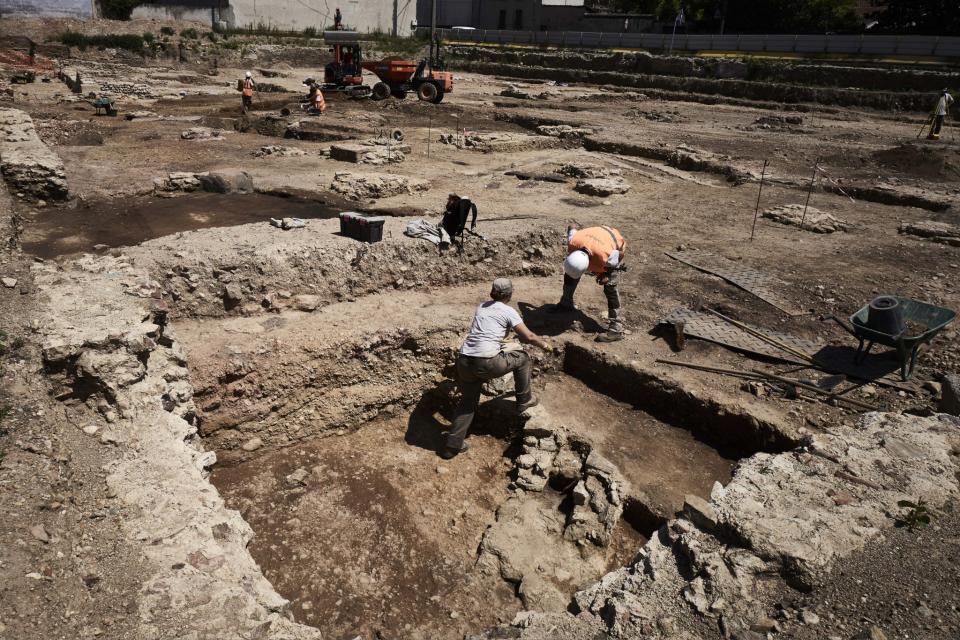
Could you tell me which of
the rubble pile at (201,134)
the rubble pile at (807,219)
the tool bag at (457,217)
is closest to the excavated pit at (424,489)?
the tool bag at (457,217)

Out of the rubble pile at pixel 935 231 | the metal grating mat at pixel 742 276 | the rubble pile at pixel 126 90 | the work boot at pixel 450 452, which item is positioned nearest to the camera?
the work boot at pixel 450 452

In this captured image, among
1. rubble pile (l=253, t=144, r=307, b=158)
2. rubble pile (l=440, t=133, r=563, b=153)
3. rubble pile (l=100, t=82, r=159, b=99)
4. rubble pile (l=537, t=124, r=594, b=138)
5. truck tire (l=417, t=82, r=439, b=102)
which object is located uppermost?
truck tire (l=417, t=82, r=439, b=102)

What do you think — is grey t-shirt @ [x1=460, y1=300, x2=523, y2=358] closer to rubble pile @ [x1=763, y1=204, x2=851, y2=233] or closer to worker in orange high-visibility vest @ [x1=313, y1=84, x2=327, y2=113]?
rubble pile @ [x1=763, y1=204, x2=851, y2=233]

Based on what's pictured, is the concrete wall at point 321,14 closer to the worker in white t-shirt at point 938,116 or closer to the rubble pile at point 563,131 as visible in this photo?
the rubble pile at point 563,131

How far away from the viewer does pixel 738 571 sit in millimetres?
3469

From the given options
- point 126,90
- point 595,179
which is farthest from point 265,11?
point 595,179

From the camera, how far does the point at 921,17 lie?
35.9 metres

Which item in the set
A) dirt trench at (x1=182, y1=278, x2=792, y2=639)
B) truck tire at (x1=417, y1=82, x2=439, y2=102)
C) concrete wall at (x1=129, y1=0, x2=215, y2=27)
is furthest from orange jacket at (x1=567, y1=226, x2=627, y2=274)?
concrete wall at (x1=129, y1=0, x2=215, y2=27)

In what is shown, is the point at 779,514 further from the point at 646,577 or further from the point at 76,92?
the point at 76,92

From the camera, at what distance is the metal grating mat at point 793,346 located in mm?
6438

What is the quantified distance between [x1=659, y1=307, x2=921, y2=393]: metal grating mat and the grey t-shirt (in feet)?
8.63

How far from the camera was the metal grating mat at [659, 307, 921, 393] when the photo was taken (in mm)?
6438

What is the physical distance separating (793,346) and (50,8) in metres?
42.9

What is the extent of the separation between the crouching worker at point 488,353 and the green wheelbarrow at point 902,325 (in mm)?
3667
